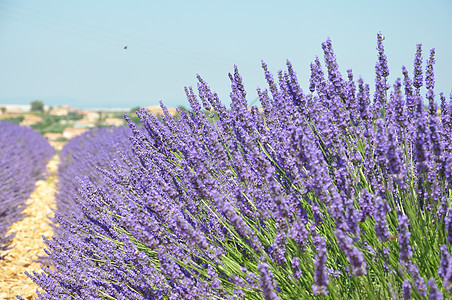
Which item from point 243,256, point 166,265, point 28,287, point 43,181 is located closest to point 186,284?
point 166,265

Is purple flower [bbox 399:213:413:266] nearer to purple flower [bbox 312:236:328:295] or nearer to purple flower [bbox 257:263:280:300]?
purple flower [bbox 312:236:328:295]

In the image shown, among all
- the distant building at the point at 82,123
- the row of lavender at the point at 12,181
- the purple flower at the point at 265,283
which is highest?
the distant building at the point at 82,123

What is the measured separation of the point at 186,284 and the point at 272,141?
98 centimetres

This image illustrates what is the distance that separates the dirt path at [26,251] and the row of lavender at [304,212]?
Answer: 4.23ft

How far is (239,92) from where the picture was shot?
2.61m

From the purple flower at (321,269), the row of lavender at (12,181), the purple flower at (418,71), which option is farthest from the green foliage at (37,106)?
the purple flower at (321,269)

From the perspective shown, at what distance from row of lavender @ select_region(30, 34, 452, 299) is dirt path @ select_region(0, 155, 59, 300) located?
1290 mm

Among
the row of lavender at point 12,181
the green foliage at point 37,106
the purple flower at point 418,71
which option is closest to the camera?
the purple flower at point 418,71

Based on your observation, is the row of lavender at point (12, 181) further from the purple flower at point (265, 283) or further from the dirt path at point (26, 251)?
the purple flower at point (265, 283)

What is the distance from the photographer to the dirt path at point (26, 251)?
3751 millimetres

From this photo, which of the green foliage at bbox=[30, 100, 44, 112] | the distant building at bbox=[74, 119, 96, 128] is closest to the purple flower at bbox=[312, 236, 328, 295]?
the distant building at bbox=[74, 119, 96, 128]

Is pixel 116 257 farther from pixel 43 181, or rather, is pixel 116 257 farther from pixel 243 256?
pixel 43 181

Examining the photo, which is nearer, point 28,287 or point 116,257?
point 116,257

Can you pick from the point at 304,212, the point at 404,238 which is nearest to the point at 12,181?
the point at 304,212
